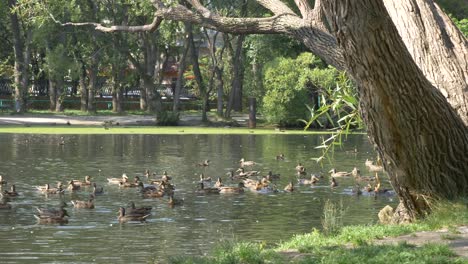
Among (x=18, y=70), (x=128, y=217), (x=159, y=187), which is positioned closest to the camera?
(x=128, y=217)

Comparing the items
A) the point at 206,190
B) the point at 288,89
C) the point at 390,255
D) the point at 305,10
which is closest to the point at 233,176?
the point at 206,190

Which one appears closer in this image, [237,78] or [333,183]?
[333,183]

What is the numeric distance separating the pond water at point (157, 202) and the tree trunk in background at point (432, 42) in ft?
13.0

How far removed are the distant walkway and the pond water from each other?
14.4 metres

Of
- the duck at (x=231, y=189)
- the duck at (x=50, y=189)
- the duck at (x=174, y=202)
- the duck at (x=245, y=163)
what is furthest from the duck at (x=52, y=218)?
the duck at (x=245, y=163)

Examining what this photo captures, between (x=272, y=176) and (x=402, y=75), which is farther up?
(x=402, y=75)

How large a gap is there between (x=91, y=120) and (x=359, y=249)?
186 ft

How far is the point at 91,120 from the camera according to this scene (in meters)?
67.1

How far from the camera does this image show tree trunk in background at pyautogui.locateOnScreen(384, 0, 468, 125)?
14.9 metres

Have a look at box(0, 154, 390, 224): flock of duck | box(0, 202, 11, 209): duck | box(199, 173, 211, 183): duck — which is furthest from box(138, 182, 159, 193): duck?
box(0, 202, 11, 209): duck

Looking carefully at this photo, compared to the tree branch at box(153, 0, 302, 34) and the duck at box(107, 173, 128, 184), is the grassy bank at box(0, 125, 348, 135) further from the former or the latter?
the tree branch at box(153, 0, 302, 34)

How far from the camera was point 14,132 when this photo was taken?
5591 cm

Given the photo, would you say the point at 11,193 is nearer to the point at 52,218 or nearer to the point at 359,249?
the point at 52,218

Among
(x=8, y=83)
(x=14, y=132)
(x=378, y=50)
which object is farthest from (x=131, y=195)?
(x=8, y=83)
